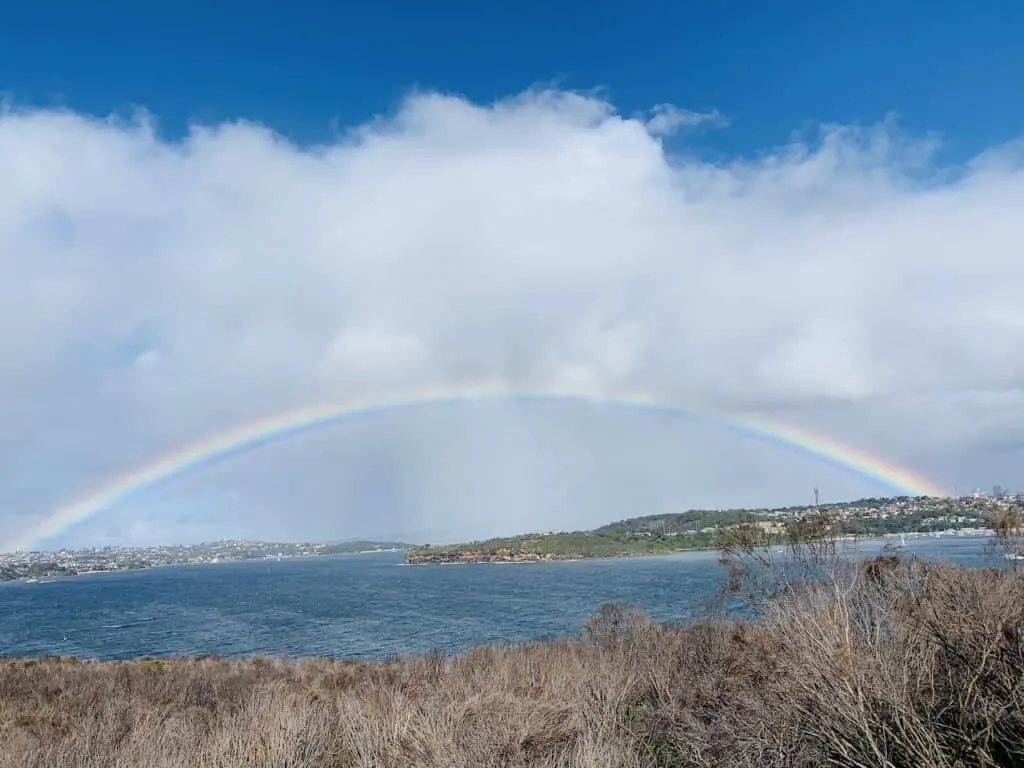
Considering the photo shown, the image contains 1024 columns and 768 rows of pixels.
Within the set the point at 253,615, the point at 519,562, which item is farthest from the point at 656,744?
the point at 519,562

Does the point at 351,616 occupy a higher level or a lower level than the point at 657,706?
lower

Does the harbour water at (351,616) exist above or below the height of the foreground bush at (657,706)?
below

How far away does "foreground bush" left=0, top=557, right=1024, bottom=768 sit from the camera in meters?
6.91

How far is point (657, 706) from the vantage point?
1716 cm

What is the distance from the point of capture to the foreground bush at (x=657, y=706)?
22.7 ft

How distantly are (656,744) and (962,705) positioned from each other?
9055mm

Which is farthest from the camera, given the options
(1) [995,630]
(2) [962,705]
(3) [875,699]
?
(1) [995,630]

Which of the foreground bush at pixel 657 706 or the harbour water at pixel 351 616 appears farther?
the harbour water at pixel 351 616

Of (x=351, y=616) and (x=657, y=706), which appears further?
(x=351, y=616)

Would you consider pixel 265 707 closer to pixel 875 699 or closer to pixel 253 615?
pixel 875 699

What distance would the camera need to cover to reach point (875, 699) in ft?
23.5

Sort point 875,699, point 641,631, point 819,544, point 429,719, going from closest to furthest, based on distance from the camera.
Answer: point 875,699, point 429,719, point 641,631, point 819,544

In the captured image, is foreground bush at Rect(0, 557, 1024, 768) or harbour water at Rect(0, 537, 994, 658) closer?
foreground bush at Rect(0, 557, 1024, 768)

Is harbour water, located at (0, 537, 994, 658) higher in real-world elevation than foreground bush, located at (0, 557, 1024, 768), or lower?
lower
